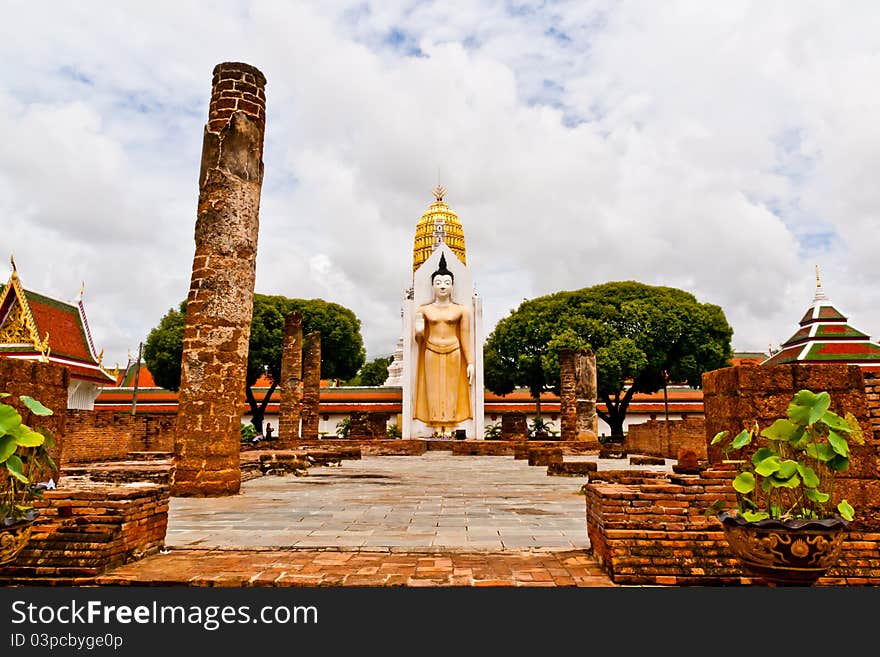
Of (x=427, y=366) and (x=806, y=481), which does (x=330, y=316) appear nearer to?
(x=427, y=366)

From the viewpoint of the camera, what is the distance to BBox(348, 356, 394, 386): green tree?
6119 cm

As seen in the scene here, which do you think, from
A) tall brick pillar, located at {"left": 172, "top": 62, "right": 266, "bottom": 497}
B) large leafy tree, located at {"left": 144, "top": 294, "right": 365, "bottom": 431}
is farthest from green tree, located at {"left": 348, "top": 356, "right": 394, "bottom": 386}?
tall brick pillar, located at {"left": 172, "top": 62, "right": 266, "bottom": 497}

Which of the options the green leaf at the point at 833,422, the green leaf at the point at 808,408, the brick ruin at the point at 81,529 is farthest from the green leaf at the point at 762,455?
the brick ruin at the point at 81,529

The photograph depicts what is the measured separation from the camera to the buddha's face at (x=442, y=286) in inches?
1003

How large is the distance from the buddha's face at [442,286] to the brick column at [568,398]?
5.80 metres

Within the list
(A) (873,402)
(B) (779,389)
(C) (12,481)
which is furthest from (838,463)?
(C) (12,481)

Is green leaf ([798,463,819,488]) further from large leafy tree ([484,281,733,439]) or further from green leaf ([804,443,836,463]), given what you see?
large leafy tree ([484,281,733,439])

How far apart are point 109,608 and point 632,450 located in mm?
26631

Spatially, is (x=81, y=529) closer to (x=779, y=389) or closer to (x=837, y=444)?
(x=837, y=444)

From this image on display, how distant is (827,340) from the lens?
26.7m

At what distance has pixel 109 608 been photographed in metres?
3.43

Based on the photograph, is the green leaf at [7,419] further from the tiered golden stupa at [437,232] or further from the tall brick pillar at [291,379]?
the tiered golden stupa at [437,232]

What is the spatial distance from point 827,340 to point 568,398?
11.5 m

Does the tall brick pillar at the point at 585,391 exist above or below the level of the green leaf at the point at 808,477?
above
